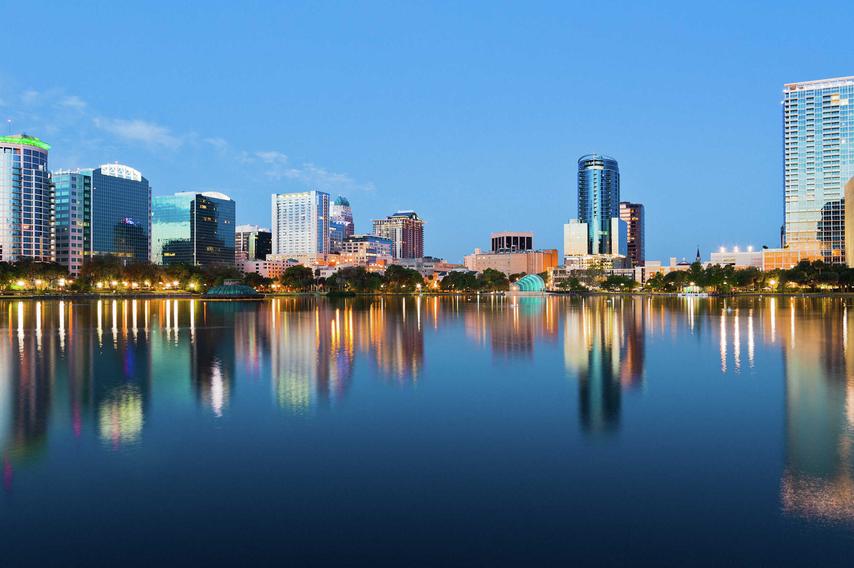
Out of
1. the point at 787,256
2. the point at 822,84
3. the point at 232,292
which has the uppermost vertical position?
the point at 822,84

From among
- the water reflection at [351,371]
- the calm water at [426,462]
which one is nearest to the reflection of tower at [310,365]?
the water reflection at [351,371]

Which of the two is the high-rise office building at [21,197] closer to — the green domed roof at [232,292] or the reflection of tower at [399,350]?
the green domed roof at [232,292]

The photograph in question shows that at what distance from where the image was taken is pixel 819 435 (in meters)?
13.4

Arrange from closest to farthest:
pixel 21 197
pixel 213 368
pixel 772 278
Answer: pixel 213 368, pixel 772 278, pixel 21 197

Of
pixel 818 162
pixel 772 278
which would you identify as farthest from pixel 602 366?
pixel 818 162

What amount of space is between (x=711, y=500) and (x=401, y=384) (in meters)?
11.5

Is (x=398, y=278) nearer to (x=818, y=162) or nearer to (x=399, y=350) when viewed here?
(x=818, y=162)

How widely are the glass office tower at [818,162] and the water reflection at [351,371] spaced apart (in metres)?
171

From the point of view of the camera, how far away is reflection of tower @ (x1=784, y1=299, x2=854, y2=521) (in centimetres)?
952

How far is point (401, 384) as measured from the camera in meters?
19.8

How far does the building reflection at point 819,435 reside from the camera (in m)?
9.49

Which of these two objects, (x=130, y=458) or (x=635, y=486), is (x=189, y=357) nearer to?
(x=130, y=458)

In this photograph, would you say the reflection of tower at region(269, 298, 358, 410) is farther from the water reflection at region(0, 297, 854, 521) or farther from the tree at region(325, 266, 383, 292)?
the tree at region(325, 266, 383, 292)

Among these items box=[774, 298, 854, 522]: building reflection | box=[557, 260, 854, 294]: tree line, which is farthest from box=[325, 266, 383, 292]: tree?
box=[774, 298, 854, 522]: building reflection
